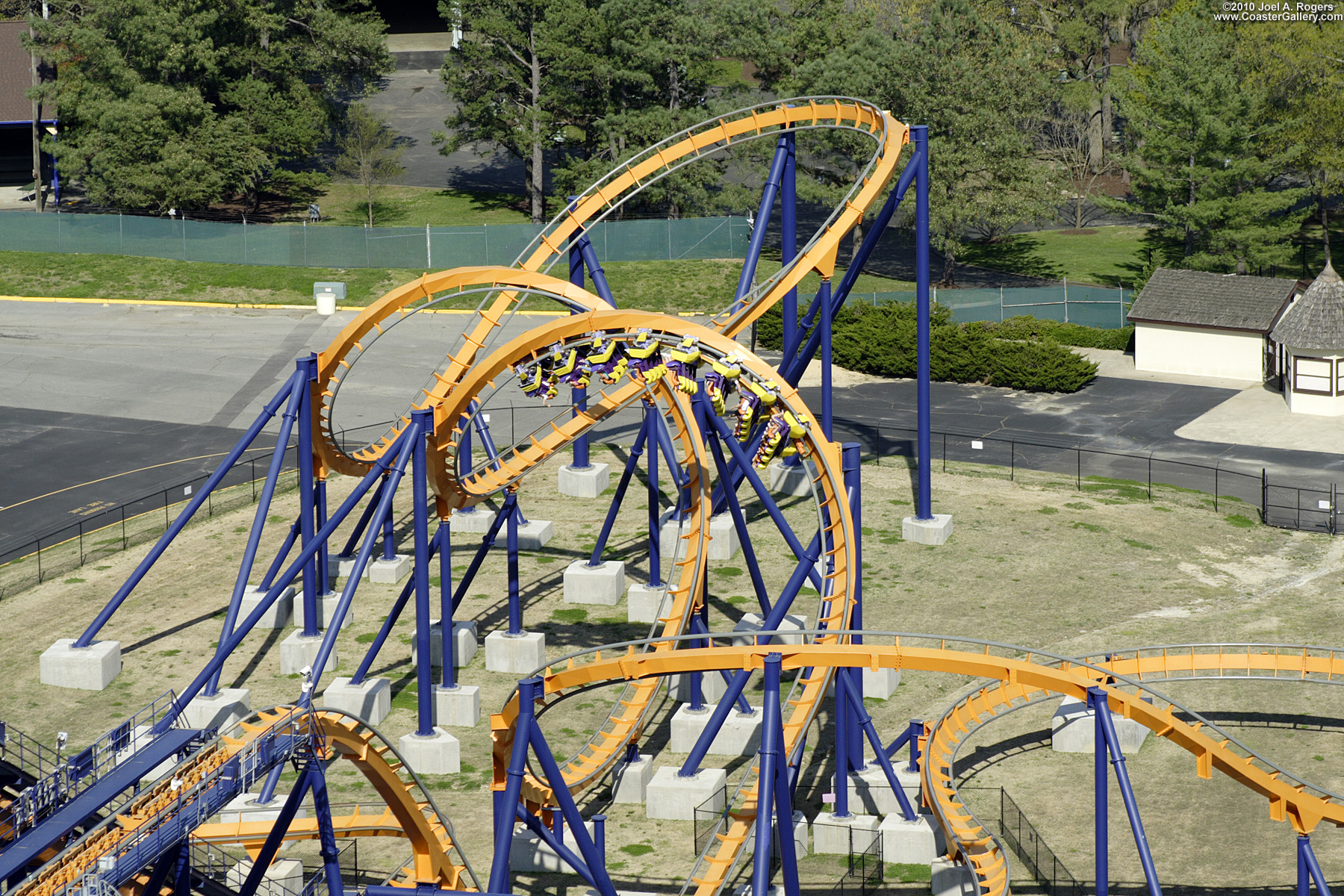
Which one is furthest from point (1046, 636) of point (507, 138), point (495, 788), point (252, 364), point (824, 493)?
Result: point (507, 138)

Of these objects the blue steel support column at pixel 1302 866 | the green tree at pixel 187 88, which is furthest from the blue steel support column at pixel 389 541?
the green tree at pixel 187 88

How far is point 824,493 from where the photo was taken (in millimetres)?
27531

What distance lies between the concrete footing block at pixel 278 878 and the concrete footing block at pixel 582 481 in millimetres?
19679

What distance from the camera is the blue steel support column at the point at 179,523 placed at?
107 ft

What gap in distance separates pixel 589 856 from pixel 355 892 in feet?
11.7

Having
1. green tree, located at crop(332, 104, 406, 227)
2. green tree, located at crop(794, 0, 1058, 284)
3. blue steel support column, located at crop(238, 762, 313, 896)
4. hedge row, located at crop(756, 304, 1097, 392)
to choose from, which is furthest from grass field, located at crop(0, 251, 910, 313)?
blue steel support column, located at crop(238, 762, 313, 896)

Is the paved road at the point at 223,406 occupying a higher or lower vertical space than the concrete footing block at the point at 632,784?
higher

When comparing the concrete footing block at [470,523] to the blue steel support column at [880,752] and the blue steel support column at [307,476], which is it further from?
the blue steel support column at [880,752]

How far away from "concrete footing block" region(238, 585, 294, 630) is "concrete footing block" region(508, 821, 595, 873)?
11.5m

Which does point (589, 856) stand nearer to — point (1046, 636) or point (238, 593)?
point (238, 593)

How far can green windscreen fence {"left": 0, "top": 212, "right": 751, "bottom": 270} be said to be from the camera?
69125mm

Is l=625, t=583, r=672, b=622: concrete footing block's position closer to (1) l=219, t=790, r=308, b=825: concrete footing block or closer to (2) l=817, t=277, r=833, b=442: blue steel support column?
(2) l=817, t=277, r=833, b=442: blue steel support column

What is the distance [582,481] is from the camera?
42875 millimetres

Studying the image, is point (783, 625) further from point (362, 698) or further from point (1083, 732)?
point (362, 698)
